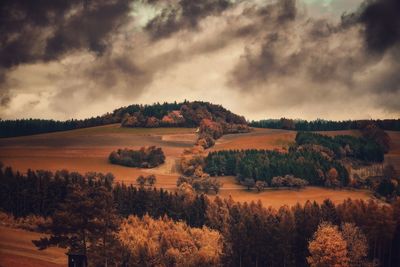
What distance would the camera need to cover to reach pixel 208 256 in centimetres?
8831

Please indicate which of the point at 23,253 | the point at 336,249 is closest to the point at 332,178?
the point at 336,249

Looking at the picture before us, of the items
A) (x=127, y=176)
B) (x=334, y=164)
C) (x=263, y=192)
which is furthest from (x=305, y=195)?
(x=127, y=176)

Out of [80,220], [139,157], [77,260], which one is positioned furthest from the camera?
[139,157]

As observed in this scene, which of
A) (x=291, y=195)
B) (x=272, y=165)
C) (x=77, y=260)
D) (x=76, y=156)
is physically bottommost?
(x=77, y=260)

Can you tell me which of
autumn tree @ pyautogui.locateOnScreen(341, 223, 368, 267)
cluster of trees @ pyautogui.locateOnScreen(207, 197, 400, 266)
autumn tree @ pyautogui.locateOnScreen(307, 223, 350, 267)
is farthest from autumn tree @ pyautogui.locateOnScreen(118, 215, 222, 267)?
autumn tree @ pyautogui.locateOnScreen(341, 223, 368, 267)

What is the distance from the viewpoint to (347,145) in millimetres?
A: 183125

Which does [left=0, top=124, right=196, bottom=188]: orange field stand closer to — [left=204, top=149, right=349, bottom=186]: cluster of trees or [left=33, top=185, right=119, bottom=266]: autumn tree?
[left=204, top=149, right=349, bottom=186]: cluster of trees

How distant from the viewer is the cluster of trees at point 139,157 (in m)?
174

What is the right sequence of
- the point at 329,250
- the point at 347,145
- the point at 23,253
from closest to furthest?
the point at 329,250
the point at 23,253
the point at 347,145

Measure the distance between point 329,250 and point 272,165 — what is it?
81.8m

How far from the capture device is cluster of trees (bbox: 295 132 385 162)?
174 meters

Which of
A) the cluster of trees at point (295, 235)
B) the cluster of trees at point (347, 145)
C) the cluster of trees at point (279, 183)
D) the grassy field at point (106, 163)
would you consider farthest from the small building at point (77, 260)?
the cluster of trees at point (347, 145)

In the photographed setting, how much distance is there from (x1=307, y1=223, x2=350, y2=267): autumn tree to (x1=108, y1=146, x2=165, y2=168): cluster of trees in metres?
→ 100

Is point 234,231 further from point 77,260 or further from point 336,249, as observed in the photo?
point 77,260
